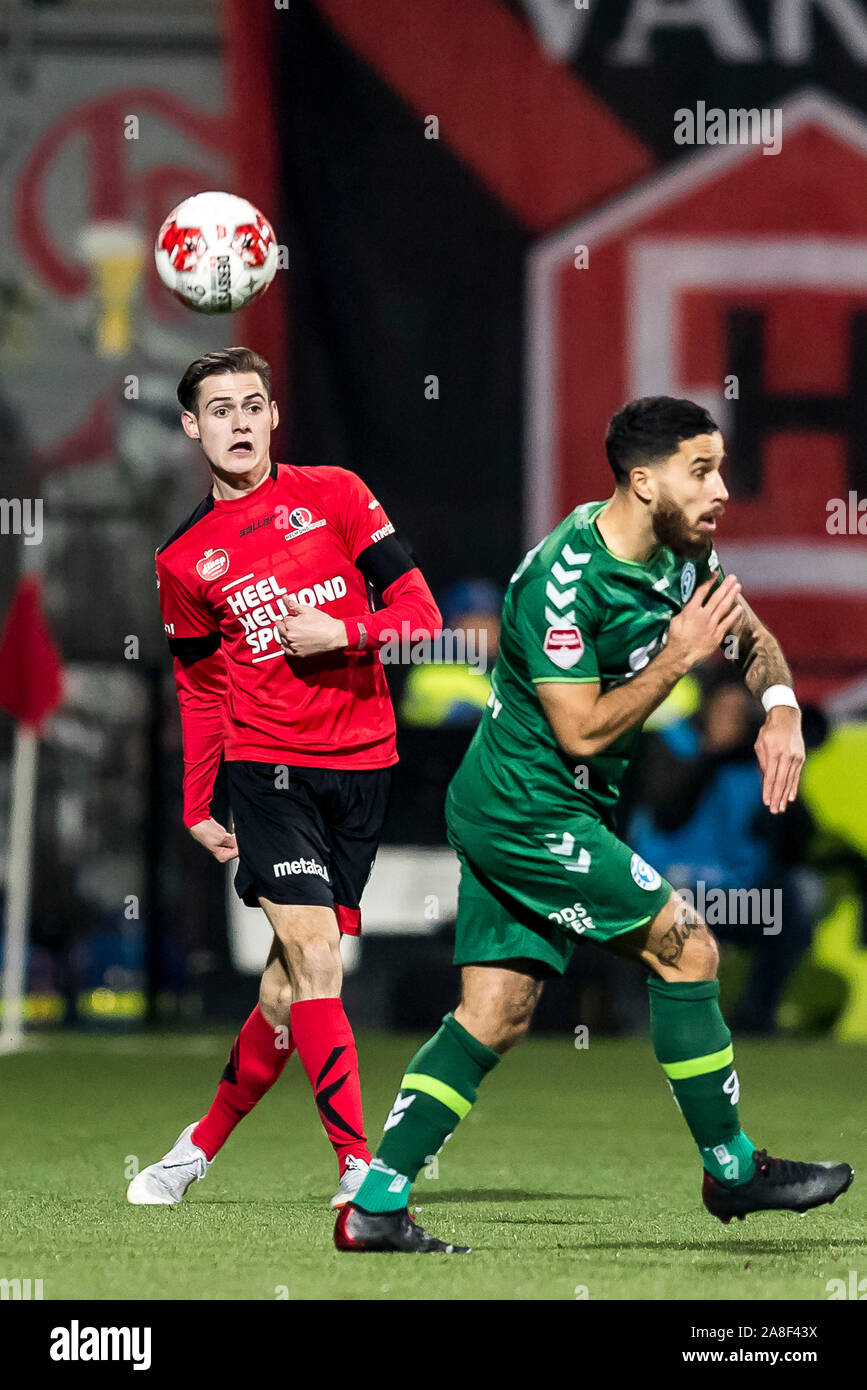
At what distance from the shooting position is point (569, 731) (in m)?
4.88

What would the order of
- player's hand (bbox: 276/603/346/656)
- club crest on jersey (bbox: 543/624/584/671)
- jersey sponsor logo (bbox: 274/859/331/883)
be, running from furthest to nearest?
jersey sponsor logo (bbox: 274/859/331/883) < player's hand (bbox: 276/603/346/656) < club crest on jersey (bbox: 543/624/584/671)

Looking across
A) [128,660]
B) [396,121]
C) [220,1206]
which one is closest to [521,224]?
[396,121]

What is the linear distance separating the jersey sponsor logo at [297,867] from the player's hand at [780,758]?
1.31 metres

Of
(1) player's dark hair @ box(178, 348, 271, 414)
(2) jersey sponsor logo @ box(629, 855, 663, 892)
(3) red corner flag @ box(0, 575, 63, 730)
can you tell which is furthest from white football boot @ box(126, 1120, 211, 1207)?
(3) red corner flag @ box(0, 575, 63, 730)

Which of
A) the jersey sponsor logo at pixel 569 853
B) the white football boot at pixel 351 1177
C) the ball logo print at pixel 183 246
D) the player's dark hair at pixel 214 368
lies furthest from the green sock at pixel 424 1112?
the ball logo print at pixel 183 246

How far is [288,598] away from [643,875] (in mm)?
1404

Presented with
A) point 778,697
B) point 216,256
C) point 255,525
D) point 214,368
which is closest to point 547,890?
point 778,697

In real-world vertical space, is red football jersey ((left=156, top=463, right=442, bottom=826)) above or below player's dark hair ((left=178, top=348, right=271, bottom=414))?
below

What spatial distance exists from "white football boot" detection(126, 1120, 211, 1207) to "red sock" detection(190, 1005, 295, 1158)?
8 cm

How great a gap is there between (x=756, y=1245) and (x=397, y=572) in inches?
73.3

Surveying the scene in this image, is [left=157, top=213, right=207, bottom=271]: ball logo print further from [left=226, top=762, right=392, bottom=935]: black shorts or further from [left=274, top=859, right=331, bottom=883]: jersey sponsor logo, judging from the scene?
[left=274, top=859, right=331, bottom=883]: jersey sponsor logo

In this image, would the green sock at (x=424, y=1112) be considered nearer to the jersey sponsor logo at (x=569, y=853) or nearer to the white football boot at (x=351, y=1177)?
the jersey sponsor logo at (x=569, y=853)

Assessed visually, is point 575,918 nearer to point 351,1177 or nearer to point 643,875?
point 643,875

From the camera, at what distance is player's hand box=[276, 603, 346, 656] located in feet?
18.6
